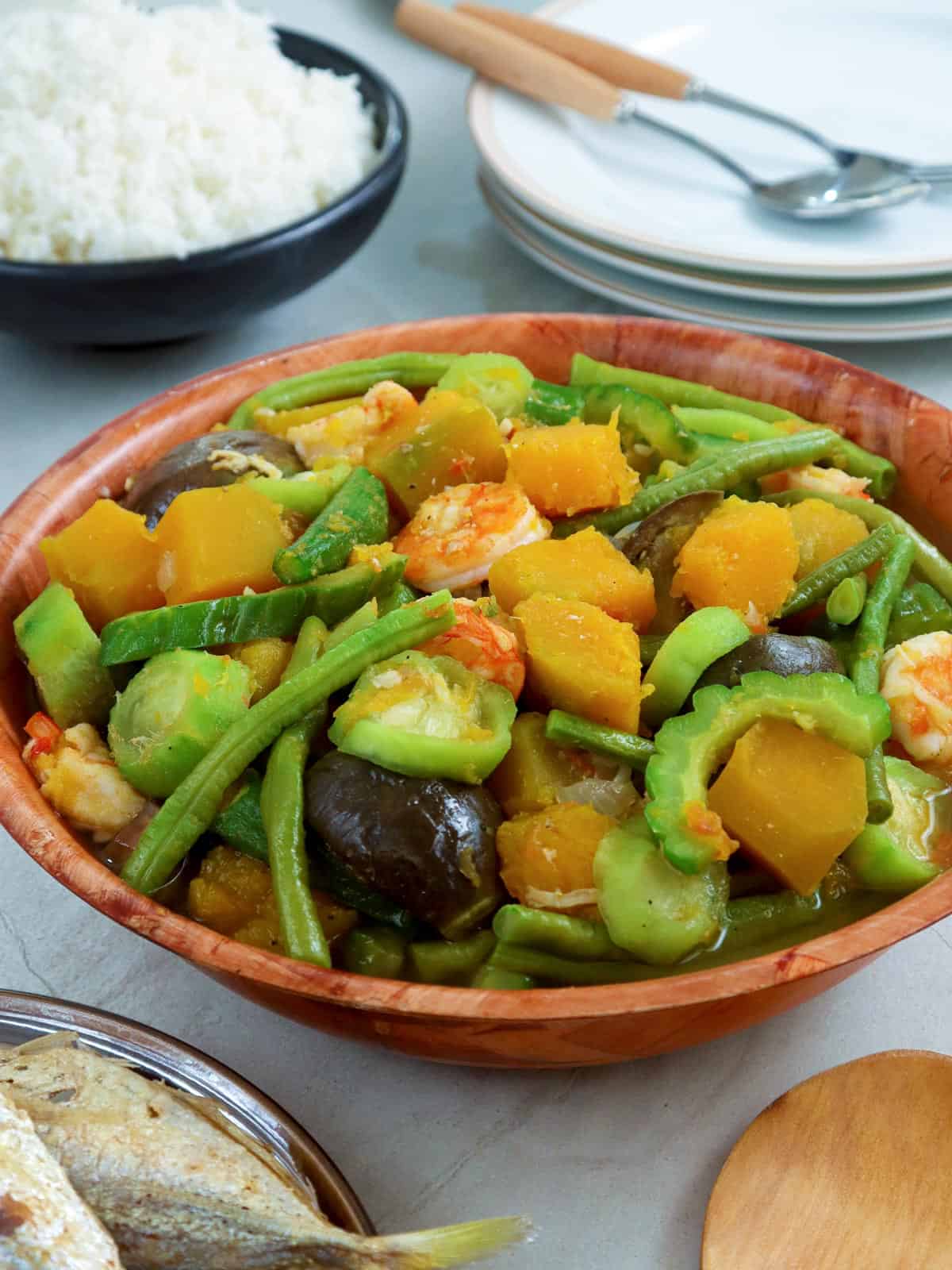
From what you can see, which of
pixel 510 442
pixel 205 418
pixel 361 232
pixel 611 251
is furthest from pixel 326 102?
pixel 510 442

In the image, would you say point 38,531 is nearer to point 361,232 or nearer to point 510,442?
point 510,442

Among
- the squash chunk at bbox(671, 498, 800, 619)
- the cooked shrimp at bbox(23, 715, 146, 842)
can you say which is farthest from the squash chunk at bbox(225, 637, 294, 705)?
the squash chunk at bbox(671, 498, 800, 619)

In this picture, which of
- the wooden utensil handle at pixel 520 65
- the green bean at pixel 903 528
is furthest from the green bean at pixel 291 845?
the wooden utensil handle at pixel 520 65

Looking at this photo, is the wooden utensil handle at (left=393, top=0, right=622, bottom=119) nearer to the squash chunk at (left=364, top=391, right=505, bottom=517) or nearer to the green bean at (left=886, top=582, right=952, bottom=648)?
the squash chunk at (left=364, top=391, right=505, bottom=517)

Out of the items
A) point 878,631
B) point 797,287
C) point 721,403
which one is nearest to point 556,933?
point 878,631

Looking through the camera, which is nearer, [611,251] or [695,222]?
[611,251]

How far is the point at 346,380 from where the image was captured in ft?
7.25

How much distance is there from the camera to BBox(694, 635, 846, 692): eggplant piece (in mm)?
1593

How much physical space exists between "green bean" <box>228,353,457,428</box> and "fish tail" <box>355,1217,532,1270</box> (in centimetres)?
140

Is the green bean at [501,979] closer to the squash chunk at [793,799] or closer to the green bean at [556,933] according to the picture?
the green bean at [556,933]

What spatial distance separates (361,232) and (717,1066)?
2004mm

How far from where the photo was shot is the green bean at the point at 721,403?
203 centimetres

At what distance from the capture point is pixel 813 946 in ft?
4.31

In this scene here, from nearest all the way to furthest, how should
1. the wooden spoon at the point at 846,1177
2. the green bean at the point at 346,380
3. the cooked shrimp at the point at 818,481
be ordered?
the wooden spoon at the point at 846,1177 → the cooked shrimp at the point at 818,481 → the green bean at the point at 346,380
